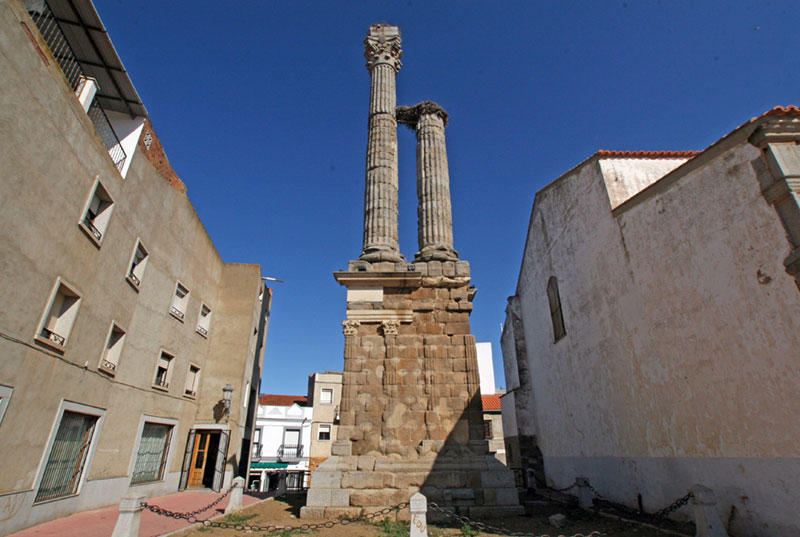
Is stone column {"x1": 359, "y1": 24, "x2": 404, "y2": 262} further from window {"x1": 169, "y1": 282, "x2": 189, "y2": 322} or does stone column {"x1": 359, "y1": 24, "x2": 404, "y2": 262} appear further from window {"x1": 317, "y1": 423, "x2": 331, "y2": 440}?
window {"x1": 317, "y1": 423, "x2": 331, "y2": 440}

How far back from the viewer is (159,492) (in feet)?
35.7

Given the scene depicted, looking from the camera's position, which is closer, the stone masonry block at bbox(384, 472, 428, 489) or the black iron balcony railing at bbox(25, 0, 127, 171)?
the stone masonry block at bbox(384, 472, 428, 489)

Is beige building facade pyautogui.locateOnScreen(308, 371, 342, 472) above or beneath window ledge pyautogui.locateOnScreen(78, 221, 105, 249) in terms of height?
beneath

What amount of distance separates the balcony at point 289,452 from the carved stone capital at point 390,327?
22.3 meters

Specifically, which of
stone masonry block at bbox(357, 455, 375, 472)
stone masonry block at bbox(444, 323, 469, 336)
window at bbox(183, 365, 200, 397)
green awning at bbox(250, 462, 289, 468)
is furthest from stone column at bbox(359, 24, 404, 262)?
green awning at bbox(250, 462, 289, 468)

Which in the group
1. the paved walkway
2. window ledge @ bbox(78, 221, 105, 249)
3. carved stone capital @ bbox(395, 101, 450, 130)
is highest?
carved stone capital @ bbox(395, 101, 450, 130)

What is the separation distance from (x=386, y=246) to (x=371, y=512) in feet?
16.2

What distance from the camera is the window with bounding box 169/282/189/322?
39.5 ft

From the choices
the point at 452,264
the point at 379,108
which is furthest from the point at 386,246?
the point at 379,108

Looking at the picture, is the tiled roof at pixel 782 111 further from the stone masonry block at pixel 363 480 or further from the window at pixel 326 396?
the window at pixel 326 396

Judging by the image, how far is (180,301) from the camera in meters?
12.6

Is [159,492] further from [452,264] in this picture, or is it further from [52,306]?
[452,264]

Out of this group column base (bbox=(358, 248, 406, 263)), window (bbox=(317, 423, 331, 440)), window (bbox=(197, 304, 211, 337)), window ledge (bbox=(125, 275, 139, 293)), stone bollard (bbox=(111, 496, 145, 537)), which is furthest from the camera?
window (bbox=(317, 423, 331, 440))

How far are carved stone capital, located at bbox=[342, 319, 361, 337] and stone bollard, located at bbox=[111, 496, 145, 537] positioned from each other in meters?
4.07
